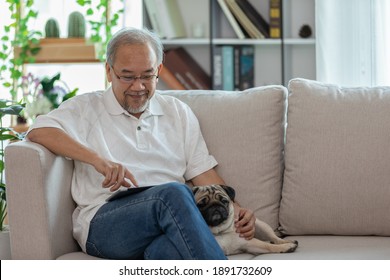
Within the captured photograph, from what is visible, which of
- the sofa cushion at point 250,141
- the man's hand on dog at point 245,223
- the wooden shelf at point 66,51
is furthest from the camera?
the wooden shelf at point 66,51

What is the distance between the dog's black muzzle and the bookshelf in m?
1.83

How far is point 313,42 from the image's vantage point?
13.2 ft

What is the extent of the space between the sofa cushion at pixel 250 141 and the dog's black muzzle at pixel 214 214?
27 cm

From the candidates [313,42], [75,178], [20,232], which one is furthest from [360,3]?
[20,232]

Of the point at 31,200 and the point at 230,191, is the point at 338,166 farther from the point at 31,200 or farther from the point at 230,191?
the point at 31,200

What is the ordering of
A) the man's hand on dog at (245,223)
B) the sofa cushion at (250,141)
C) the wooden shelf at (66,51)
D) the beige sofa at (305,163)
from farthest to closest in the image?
the wooden shelf at (66,51) → the sofa cushion at (250,141) → the beige sofa at (305,163) → the man's hand on dog at (245,223)

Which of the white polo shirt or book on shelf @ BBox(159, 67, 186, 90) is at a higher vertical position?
book on shelf @ BBox(159, 67, 186, 90)

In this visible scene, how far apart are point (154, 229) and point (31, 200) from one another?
0.37 metres

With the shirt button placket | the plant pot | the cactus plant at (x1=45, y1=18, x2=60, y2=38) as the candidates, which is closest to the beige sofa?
the shirt button placket

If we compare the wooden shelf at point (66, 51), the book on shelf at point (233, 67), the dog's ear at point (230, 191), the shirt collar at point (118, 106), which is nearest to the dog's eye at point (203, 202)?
the dog's ear at point (230, 191)

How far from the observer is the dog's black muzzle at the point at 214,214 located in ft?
7.67

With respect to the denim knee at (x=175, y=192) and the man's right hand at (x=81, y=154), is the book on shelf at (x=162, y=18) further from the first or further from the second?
the denim knee at (x=175, y=192)

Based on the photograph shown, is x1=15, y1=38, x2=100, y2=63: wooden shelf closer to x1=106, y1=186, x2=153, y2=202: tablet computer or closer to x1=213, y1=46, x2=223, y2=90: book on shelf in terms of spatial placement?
x1=213, y1=46, x2=223, y2=90: book on shelf

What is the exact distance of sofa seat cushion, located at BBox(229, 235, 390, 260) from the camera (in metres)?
2.30
